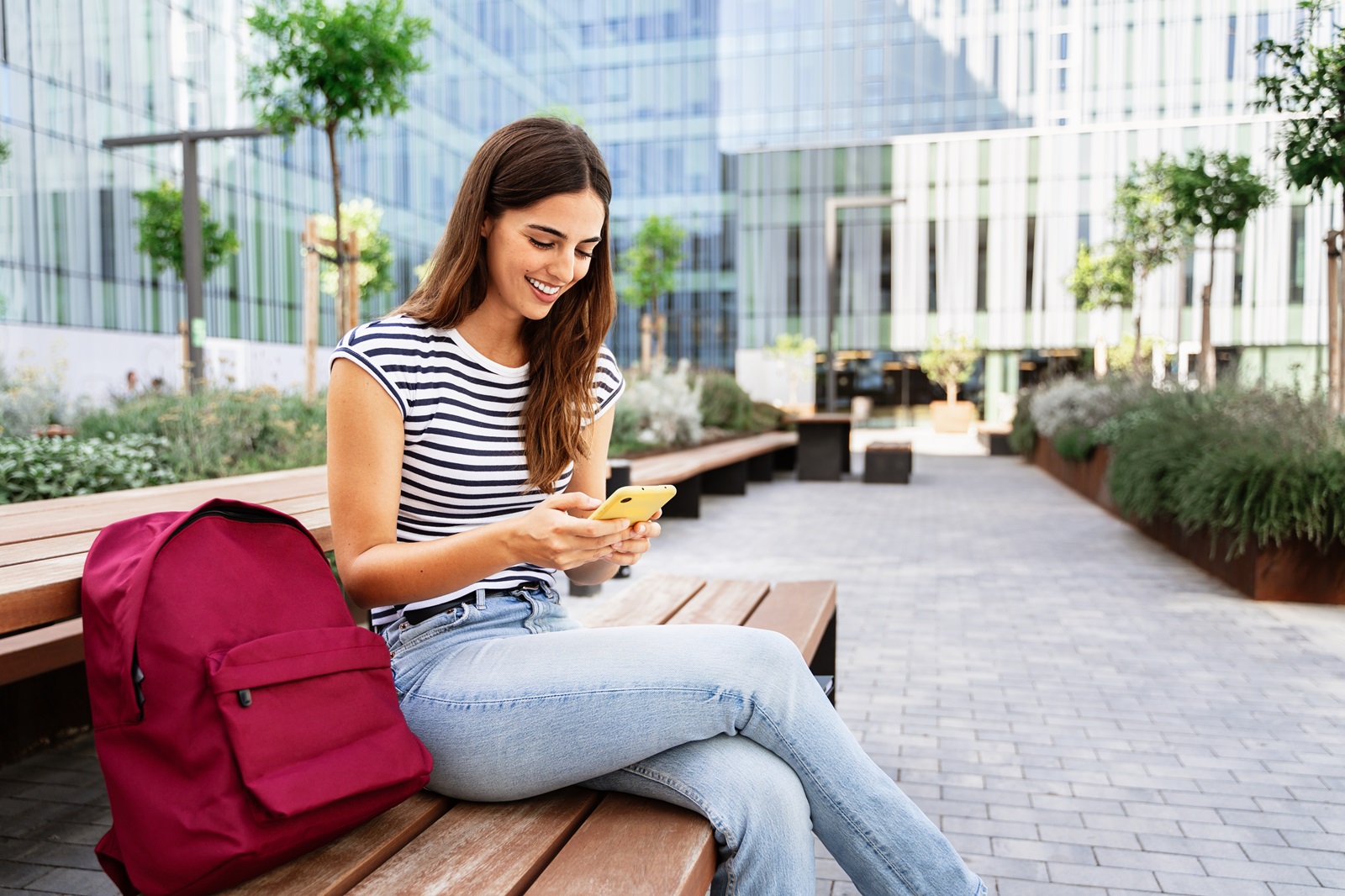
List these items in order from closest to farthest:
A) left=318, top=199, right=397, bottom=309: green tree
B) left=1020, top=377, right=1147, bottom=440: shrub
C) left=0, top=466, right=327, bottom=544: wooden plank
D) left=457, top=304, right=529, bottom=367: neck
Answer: left=457, top=304, right=529, bottom=367: neck < left=0, top=466, right=327, bottom=544: wooden plank < left=1020, top=377, right=1147, bottom=440: shrub < left=318, top=199, right=397, bottom=309: green tree

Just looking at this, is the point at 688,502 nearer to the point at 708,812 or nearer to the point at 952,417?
the point at 708,812

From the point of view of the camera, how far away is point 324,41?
11.1 metres

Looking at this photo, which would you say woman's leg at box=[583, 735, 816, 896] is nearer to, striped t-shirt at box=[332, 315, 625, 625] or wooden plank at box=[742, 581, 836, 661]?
striped t-shirt at box=[332, 315, 625, 625]

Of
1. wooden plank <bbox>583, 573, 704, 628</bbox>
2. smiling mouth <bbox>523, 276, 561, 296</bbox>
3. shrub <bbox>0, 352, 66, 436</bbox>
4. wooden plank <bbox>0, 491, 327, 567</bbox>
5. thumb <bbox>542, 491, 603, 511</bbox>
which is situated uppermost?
smiling mouth <bbox>523, 276, 561, 296</bbox>

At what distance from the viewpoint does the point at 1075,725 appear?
4.04m

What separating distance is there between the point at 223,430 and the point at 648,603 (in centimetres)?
596

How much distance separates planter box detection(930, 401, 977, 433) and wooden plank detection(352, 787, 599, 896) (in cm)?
3148

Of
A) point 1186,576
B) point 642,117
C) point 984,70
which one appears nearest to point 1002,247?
point 984,70

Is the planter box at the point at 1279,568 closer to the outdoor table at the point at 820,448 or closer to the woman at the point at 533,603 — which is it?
the woman at the point at 533,603

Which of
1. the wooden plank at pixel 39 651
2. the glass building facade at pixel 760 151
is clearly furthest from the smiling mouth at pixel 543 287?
the glass building facade at pixel 760 151

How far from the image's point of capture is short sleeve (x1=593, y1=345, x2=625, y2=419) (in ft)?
7.73

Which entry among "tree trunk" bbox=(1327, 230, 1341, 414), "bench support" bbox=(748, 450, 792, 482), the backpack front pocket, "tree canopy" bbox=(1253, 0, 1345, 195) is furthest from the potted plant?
the backpack front pocket

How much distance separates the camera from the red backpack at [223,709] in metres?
1.36

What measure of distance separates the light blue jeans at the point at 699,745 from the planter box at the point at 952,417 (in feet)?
103
